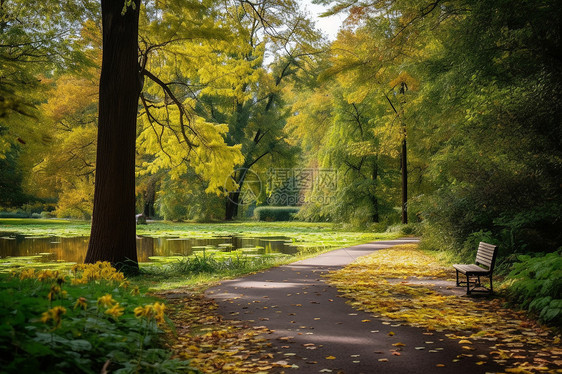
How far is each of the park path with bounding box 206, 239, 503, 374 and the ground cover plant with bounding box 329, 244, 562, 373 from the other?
225mm

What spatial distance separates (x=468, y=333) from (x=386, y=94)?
1951 cm

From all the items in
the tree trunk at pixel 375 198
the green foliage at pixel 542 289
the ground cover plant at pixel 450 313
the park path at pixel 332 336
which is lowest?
the park path at pixel 332 336

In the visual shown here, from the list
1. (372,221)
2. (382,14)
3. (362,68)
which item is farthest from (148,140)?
(372,221)

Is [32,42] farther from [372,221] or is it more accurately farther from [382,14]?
[372,221]

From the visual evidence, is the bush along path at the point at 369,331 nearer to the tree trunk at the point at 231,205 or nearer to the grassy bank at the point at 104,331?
the grassy bank at the point at 104,331

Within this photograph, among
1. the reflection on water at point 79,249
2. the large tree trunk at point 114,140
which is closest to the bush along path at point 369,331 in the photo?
the large tree trunk at point 114,140

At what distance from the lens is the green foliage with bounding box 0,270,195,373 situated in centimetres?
288

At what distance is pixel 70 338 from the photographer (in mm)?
3391

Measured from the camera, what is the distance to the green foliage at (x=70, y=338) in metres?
2.88

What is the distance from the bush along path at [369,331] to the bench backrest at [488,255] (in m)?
0.63

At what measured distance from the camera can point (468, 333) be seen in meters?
5.23

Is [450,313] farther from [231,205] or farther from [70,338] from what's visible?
[231,205]
